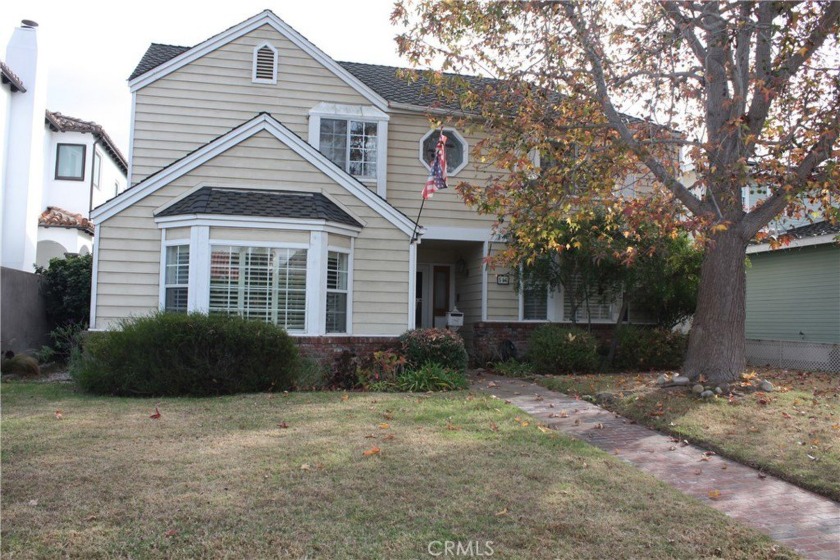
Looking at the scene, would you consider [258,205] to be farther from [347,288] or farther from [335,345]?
[335,345]

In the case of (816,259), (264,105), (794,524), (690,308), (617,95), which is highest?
(264,105)

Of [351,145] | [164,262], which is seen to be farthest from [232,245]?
[351,145]

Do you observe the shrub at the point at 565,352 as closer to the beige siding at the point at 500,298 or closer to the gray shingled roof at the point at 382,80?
the beige siding at the point at 500,298

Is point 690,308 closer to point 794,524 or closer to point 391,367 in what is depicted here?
point 391,367

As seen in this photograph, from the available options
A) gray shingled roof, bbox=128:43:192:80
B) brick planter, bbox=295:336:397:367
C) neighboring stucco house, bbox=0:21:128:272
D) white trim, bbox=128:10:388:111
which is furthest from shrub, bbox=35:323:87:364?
gray shingled roof, bbox=128:43:192:80

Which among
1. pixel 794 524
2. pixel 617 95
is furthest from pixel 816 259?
pixel 794 524

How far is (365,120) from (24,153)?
8.51 metres

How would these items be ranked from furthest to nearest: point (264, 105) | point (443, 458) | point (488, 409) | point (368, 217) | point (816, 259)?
point (816, 259)
point (264, 105)
point (368, 217)
point (488, 409)
point (443, 458)

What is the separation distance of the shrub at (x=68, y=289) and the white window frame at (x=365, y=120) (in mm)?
6089

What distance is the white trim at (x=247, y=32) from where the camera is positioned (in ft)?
47.2

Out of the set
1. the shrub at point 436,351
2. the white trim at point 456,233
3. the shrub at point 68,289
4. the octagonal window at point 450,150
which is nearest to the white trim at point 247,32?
the octagonal window at point 450,150

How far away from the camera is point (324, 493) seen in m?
5.08

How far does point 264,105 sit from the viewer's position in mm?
14938

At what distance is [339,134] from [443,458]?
10.7 meters
